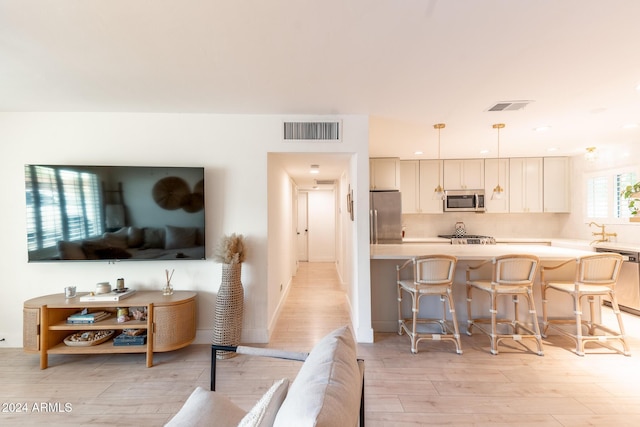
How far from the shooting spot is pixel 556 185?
5191 mm

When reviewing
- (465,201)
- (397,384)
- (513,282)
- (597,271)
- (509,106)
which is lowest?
(397,384)

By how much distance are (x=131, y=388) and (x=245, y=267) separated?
52.7 inches

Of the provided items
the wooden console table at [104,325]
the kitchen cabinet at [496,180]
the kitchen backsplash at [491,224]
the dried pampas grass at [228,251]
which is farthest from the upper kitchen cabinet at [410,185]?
the wooden console table at [104,325]

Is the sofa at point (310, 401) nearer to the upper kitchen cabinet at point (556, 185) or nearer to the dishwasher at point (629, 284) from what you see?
the dishwasher at point (629, 284)

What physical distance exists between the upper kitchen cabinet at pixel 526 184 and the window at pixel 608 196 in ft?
2.30

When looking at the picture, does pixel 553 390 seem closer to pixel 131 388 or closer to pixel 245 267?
pixel 245 267

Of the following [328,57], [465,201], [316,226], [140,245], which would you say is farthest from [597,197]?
[140,245]

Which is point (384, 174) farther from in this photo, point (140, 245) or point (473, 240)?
point (140, 245)

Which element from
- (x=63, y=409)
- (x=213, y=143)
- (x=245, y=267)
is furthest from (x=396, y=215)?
(x=63, y=409)

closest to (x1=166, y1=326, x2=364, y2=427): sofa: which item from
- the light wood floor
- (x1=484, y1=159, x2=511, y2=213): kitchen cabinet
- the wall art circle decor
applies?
the light wood floor

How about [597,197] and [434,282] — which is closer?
[434,282]

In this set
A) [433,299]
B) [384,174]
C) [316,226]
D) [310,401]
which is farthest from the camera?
[316,226]

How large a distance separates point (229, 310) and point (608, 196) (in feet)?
20.2

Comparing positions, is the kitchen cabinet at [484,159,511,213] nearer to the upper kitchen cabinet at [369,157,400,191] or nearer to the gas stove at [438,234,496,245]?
the gas stove at [438,234,496,245]
